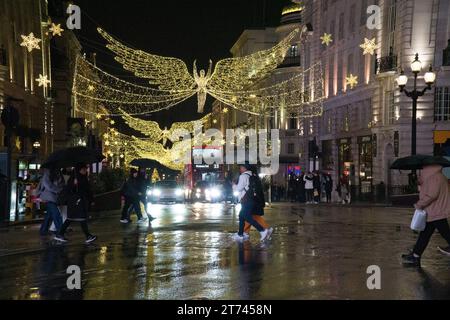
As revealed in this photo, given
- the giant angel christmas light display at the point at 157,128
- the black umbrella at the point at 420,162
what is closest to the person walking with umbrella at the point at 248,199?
the black umbrella at the point at 420,162

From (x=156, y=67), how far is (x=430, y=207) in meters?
17.1

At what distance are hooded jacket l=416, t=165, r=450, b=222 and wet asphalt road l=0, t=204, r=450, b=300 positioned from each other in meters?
0.90

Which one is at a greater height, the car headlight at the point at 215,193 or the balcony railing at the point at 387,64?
the balcony railing at the point at 387,64

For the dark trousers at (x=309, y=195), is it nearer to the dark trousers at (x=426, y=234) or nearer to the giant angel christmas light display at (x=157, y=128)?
the giant angel christmas light display at (x=157, y=128)

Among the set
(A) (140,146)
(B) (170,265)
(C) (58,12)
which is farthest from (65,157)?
(C) (58,12)

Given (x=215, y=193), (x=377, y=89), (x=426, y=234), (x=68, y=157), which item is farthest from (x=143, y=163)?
(x=377, y=89)

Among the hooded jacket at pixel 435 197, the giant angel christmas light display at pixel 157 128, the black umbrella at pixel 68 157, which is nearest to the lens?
the hooded jacket at pixel 435 197

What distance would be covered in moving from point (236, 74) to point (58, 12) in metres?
33.3

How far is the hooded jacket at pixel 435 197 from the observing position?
39.2 feet

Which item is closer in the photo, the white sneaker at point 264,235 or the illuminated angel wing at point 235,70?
the white sneaker at point 264,235

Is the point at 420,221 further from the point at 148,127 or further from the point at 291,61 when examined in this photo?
the point at 291,61

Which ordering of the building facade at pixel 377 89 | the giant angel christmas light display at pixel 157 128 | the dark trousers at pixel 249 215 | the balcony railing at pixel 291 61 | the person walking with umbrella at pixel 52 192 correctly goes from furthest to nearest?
1. the balcony railing at pixel 291 61
2. the giant angel christmas light display at pixel 157 128
3. the building facade at pixel 377 89
4. the person walking with umbrella at pixel 52 192
5. the dark trousers at pixel 249 215

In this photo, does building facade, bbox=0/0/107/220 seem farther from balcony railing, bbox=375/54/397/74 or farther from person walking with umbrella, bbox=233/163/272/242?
balcony railing, bbox=375/54/397/74

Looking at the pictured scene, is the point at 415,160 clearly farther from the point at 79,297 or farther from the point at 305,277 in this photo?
the point at 79,297
